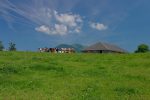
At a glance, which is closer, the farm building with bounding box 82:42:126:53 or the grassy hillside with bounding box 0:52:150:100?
the grassy hillside with bounding box 0:52:150:100

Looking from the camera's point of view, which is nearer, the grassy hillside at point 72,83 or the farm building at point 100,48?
the grassy hillside at point 72,83

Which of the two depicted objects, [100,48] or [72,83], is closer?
[72,83]

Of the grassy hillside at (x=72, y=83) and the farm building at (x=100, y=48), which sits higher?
the farm building at (x=100, y=48)

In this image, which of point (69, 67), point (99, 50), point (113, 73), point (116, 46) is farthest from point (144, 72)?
point (116, 46)

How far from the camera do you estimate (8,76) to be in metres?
26.3

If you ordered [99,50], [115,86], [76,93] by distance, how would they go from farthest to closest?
1. [99,50]
2. [115,86]
3. [76,93]

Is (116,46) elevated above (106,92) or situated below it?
above

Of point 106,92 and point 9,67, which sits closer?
point 106,92

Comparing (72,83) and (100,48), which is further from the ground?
(100,48)

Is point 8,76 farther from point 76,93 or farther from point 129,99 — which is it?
point 129,99

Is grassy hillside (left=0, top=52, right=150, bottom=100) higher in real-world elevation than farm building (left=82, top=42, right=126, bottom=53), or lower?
lower

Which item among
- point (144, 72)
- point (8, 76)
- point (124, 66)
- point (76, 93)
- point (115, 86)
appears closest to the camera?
point (76, 93)

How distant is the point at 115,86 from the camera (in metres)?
24.0

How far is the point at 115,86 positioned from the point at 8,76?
8031 mm
